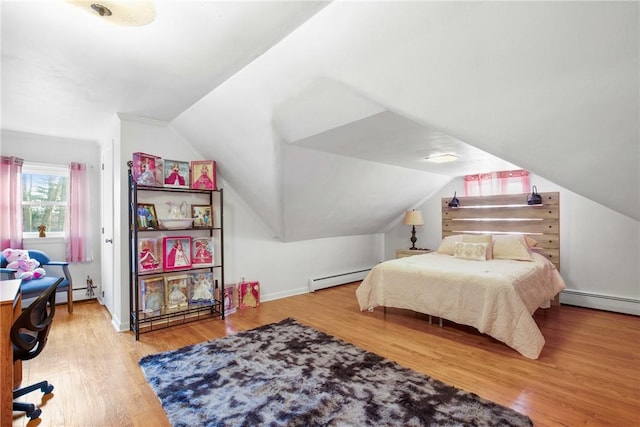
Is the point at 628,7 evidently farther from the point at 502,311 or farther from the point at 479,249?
the point at 479,249

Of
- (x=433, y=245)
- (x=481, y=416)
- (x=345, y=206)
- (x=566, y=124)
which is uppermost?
(x=566, y=124)

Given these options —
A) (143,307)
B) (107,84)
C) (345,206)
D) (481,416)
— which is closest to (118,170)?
(107,84)

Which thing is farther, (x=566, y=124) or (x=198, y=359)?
(x=198, y=359)

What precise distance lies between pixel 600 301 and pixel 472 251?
1.61 m

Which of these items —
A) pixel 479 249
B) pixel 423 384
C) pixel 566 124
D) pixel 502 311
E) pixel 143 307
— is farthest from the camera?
pixel 479 249

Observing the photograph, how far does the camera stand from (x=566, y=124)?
5.80 feet

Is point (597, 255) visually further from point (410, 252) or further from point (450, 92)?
point (450, 92)

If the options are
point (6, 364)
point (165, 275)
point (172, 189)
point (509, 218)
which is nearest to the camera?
point (6, 364)

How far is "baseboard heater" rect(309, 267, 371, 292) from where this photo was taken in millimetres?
4921

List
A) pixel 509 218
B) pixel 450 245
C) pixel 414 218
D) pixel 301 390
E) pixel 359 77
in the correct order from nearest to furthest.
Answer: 1. pixel 359 77
2. pixel 301 390
3. pixel 450 245
4. pixel 509 218
5. pixel 414 218

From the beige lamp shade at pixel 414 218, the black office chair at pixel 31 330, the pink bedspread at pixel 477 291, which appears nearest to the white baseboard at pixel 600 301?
the pink bedspread at pixel 477 291

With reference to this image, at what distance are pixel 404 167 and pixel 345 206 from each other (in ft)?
3.26

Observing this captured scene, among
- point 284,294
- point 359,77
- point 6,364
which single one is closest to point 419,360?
point 359,77

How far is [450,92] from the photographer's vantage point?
181 centimetres
